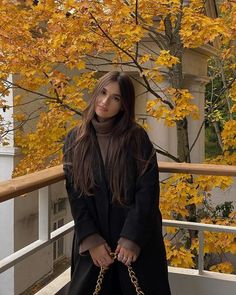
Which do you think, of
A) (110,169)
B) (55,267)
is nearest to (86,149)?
(110,169)

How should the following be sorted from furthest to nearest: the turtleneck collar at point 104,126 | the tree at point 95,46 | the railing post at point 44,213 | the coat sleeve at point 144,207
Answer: the tree at point 95,46 < the railing post at point 44,213 < the turtleneck collar at point 104,126 < the coat sleeve at point 144,207

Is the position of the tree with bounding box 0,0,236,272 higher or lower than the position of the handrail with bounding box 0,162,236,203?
higher

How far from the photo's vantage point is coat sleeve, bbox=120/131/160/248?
1883 millimetres

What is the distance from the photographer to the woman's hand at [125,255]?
189 centimetres

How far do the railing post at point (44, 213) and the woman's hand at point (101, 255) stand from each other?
515 millimetres

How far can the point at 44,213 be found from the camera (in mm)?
2379

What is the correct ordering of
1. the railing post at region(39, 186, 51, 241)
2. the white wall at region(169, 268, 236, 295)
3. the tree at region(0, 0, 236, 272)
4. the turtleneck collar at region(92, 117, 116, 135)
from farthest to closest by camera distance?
the tree at region(0, 0, 236, 272), the white wall at region(169, 268, 236, 295), the railing post at region(39, 186, 51, 241), the turtleneck collar at region(92, 117, 116, 135)

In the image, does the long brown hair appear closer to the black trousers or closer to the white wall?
the black trousers

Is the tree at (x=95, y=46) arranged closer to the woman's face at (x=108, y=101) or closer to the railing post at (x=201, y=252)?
the railing post at (x=201, y=252)

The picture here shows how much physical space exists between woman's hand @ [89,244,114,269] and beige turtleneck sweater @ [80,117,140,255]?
0.9 inches

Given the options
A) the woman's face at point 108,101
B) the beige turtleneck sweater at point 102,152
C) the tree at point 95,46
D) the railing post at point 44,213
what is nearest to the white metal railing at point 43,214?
the railing post at point 44,213

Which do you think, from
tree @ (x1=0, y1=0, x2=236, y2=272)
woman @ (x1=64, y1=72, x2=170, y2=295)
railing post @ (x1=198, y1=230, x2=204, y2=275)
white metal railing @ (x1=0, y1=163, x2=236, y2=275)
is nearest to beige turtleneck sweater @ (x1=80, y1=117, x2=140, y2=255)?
woman @ (x1=64, y1=72, x2=170, y2=295)

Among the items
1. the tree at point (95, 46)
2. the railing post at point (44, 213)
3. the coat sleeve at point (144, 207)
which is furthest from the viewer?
the tree at point (95, 46)

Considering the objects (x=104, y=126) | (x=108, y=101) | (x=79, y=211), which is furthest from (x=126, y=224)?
(x=108, y=101)
